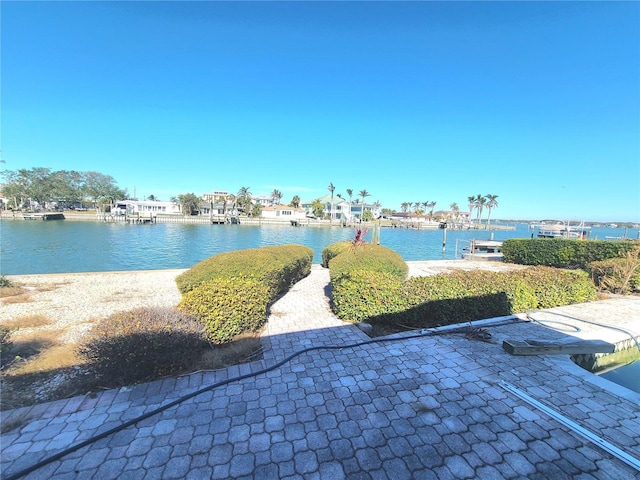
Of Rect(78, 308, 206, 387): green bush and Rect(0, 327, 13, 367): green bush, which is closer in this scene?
Rect(78, 308, 206, 387): green bush

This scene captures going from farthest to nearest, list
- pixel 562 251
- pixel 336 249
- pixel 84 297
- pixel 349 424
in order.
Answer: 1. pixel 562 251
2. pixel 336 249
3. pixel 84 297
4. pixel 349 424

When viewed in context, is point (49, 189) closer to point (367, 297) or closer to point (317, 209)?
point (317, 209)

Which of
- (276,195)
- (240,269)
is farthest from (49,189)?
(240,269)

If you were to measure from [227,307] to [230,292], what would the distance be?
12.5 inches

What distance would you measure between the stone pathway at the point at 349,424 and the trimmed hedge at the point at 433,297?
1.30m

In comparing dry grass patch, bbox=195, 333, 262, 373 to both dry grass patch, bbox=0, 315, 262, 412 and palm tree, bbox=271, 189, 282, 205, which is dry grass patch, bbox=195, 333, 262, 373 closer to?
dry grass patch, bbox=0, 315, 262, 412

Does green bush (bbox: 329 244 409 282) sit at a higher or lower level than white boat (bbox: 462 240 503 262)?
higher

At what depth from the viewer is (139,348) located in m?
3.16

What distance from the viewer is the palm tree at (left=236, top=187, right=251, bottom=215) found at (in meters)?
73.2

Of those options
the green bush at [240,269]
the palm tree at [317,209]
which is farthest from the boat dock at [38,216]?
the green bush at [240,269]

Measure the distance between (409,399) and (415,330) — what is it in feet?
6.94

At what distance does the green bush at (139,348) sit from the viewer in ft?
10.2

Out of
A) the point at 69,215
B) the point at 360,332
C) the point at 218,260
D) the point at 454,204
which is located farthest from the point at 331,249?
the point at 454,204

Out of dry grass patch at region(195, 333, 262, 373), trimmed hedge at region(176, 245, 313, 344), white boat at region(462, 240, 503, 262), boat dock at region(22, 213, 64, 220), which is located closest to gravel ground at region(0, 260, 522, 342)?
trimmed hedge at region(176, 245, 313, 344)
